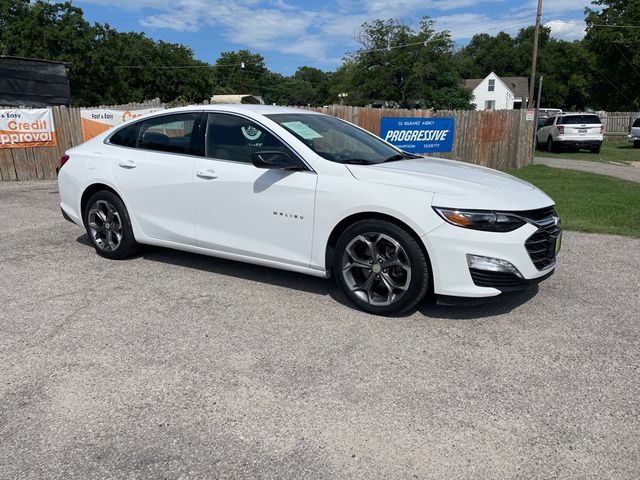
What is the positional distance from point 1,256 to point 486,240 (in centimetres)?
510

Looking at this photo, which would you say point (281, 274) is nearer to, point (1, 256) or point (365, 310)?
point (365, 310)

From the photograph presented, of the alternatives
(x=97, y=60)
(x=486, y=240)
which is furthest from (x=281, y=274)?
(x=97, y=60)

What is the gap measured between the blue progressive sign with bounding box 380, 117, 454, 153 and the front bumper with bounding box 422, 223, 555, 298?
8786mm

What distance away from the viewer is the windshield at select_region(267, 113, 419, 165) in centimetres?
448

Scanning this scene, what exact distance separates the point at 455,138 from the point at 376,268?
10.7 m

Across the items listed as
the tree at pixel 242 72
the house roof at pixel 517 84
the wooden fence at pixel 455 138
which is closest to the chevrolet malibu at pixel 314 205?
the wooden fence at pixel 455 138

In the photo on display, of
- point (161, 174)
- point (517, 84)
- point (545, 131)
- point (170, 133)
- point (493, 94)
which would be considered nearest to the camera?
point (161, 174)

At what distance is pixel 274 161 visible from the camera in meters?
4.22

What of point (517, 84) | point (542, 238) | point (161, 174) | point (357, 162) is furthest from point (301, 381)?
point (517, 84)

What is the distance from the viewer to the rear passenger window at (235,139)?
14.9ft

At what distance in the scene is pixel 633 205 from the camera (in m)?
9.04

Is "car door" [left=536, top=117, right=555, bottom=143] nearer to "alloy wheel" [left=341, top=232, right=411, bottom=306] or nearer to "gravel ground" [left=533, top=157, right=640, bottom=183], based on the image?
"gravel ground" [left=533, top=157, right=640, bottom=183]

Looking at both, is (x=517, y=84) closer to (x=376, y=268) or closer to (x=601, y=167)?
(x=601, y=167)

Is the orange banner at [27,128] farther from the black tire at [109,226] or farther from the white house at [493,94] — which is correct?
the white house at [493,94]
